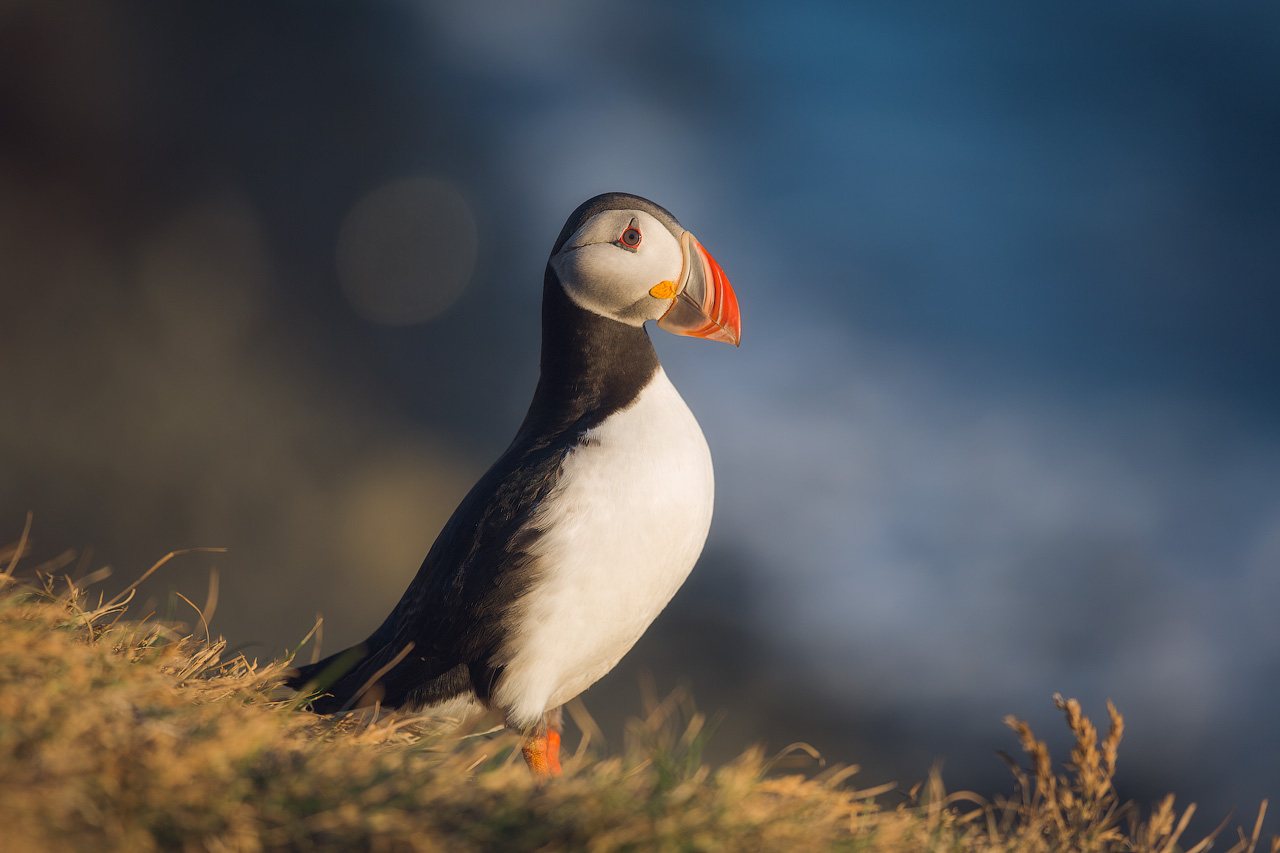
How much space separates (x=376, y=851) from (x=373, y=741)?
1.24m

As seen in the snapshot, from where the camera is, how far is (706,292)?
425cm

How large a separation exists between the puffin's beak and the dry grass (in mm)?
2245

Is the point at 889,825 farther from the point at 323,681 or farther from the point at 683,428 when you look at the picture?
the point at 323,681

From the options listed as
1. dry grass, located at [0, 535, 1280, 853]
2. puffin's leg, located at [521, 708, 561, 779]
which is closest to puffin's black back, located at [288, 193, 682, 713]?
puffin's leg, located at [521, 708, 561, 779]

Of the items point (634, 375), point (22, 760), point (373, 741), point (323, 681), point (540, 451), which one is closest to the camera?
point (22, 760)

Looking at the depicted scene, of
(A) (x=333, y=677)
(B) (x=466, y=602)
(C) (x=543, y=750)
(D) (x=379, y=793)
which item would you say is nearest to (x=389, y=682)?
(A) (x=333, y=677)

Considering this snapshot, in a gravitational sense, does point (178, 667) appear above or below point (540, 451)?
below

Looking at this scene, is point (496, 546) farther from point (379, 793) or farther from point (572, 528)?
point (379, 793)

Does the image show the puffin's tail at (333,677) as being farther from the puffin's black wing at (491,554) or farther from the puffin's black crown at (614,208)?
the puffin's black crown at (614,208)

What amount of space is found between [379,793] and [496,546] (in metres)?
1.82

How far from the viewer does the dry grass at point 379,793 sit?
1.63 m

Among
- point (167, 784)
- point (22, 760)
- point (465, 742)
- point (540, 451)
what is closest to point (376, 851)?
point (167, 784)

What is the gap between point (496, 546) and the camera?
364 cm

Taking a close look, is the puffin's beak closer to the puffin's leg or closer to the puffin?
the puffin
